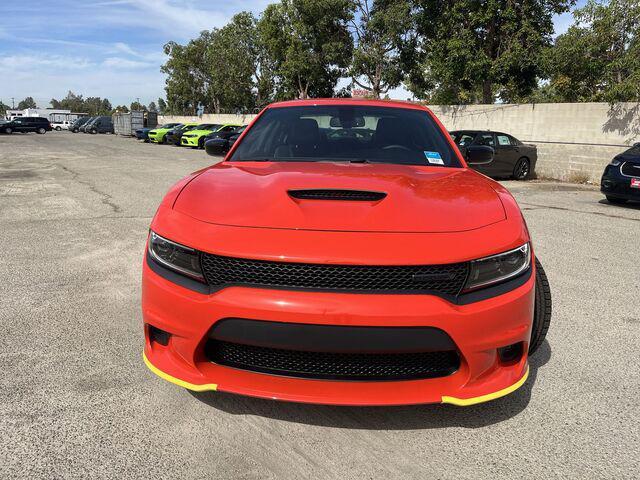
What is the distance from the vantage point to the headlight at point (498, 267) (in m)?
2.01

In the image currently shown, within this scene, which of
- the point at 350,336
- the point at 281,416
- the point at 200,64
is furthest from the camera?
the point at 200,64

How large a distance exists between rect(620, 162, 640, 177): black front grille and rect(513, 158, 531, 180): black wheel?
191 inches

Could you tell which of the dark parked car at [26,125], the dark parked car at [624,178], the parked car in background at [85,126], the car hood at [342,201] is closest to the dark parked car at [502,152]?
the dark parked car at [624,178]

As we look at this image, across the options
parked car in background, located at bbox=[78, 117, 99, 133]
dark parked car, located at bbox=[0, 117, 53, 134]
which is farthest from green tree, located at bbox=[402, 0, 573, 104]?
parked car in background, located at bbox=[78, 117, 99, 133]

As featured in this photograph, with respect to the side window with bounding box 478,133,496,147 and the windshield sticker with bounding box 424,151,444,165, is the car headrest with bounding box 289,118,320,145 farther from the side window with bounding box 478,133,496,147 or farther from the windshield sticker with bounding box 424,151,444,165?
the side window with bounding box 478,133,496,147

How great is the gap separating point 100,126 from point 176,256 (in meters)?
55.3

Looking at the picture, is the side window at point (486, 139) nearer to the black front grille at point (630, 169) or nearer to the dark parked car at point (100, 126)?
the black front grille at point (630, 169)

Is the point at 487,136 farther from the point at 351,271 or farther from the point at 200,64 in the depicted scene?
the point at 200,64

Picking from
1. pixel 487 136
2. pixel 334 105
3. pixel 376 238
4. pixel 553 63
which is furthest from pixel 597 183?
pixel 376 238

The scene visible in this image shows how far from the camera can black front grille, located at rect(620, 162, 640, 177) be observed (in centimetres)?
905

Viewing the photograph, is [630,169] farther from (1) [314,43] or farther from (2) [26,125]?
(2) [26,125]

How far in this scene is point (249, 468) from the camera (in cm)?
202

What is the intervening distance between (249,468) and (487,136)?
13100mm

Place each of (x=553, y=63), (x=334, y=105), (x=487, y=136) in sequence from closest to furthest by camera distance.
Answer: (x=334, y=105)
(x=487, y=136)
(x=553, y=63)
